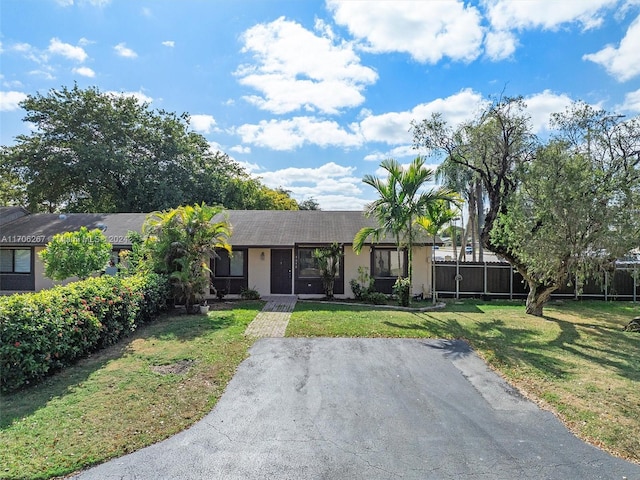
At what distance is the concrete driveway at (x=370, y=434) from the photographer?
12.4 feet

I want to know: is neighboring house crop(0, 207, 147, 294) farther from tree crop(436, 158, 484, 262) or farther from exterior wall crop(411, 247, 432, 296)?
tree crop(436, 158, 484, 262)

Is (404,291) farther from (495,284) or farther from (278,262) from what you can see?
(278,262)

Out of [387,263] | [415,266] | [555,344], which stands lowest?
[555,344]

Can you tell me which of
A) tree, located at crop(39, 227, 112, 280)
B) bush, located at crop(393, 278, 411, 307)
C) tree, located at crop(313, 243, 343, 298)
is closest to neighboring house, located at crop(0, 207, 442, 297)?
tree, located at crop(313, 243, 343, 298)

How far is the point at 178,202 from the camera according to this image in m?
25.3

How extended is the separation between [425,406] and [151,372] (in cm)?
470

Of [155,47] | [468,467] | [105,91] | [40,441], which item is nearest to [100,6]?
[155,47]

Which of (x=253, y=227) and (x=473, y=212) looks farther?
(x=473, y=212)

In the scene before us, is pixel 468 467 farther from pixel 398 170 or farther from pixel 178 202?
pixel 178 202

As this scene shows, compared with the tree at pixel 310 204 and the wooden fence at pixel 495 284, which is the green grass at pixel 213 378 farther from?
the tree at pixel 310 204

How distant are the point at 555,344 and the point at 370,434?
6.48 m

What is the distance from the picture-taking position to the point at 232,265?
15617 mm

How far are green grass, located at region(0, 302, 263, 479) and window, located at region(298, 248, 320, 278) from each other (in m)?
7.34

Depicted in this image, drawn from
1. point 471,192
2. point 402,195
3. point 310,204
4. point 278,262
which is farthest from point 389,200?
point 310,204
